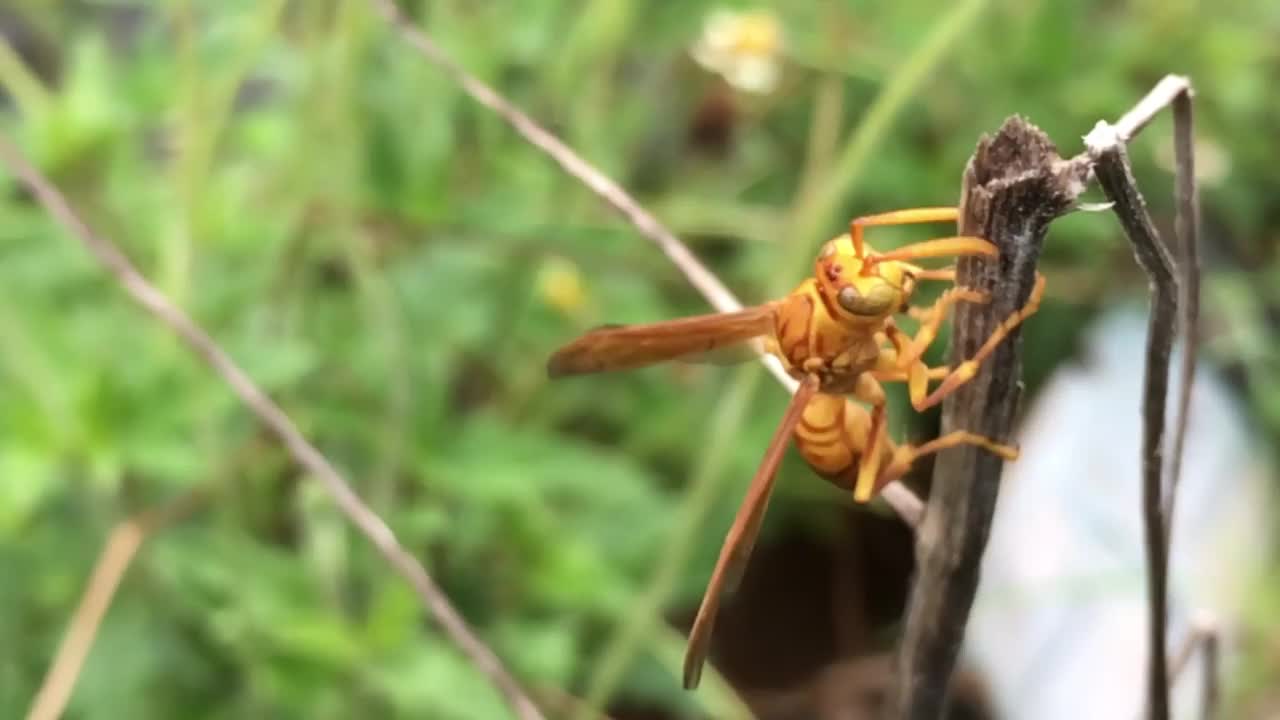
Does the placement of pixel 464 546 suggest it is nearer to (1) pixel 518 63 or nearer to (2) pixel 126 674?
(2) pixel 126 674

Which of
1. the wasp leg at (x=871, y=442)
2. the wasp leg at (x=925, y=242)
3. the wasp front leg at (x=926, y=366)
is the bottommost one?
the wasp leg at (x=871, y=442)

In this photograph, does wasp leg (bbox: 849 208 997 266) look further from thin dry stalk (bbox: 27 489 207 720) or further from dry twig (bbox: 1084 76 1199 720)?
thin dry stalk (bbox: 27 489 207 720)

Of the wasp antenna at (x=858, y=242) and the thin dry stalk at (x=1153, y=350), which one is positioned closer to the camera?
the thin dry stalk at (x=1153, y=350)

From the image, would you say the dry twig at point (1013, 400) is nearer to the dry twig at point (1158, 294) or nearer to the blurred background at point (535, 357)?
the dry twig at point (1158, 294)

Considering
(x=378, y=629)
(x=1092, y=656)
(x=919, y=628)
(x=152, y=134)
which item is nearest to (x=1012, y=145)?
(x=919, y=628)

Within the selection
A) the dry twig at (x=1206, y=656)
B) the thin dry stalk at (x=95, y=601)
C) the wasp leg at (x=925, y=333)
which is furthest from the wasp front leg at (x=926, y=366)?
the thin dry stalk at (x=95, y=601)

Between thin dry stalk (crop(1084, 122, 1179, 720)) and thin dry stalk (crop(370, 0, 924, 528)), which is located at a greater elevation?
thin dry stalk (crop(370, 0, 924, 528))

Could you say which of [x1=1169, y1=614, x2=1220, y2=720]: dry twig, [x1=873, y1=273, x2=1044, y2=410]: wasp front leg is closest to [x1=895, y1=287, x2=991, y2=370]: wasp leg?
[x1=873, y1=273, x2=1044, y2=410]: wasp front leg
